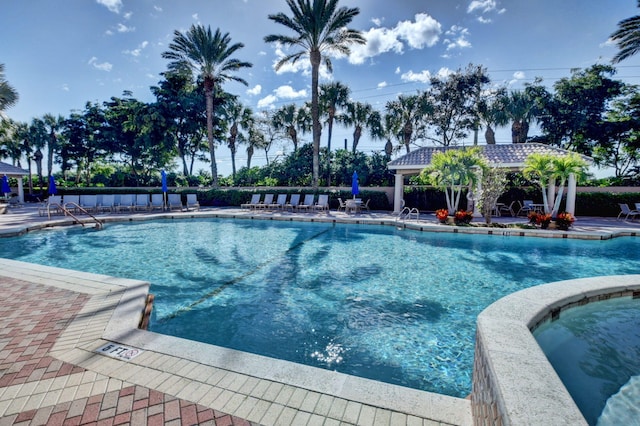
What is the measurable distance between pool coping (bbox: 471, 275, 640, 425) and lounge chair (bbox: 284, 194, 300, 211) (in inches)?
598

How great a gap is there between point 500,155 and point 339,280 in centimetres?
1307

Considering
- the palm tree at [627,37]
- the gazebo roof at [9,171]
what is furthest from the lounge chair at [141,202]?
the palm tree at [627,37]

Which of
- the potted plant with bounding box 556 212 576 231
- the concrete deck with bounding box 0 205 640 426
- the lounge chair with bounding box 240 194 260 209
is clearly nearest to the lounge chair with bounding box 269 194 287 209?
the lounge chair with bounding box 240 194 260 209

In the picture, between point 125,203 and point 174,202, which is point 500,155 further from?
point 125,203

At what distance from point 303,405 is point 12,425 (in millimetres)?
1980

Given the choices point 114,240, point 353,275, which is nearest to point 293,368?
point 353,275

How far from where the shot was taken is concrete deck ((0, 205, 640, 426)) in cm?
215

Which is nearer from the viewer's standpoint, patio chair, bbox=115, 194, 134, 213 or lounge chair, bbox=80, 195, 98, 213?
lounge chair, bbox=80, 195, 98, 213

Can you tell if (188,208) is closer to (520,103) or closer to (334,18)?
(334,18)

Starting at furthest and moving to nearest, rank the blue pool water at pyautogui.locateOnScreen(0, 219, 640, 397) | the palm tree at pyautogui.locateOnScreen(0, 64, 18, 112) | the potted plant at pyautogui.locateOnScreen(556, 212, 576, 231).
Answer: the palm tree at pyautogui.locateOnScreen(0, 64, 18, 112)
the potted plant at pyautogui.locateOnScreen(556, 212, 576, 231)
the blue pool water at pyautogui.locateOnScreen(0, 219, 640, 397)

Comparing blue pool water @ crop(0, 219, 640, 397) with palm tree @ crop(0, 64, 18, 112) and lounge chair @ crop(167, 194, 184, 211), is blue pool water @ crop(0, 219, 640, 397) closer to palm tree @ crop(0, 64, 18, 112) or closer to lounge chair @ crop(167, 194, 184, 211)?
lounge chair @ crop(167, 194, 184, 211)

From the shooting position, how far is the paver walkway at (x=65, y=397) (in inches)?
83.7

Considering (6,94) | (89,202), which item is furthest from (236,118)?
(89,202)

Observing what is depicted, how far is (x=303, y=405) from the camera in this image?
7.37 ft
